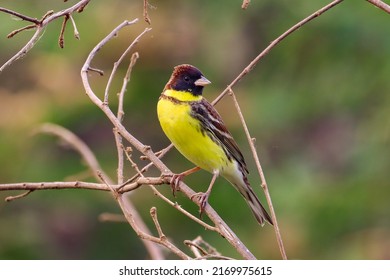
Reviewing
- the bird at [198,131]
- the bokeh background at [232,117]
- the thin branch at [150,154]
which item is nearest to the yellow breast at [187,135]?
the bird at [198,131]

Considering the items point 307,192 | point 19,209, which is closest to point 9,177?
point 19,209

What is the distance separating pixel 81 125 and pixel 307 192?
294cm

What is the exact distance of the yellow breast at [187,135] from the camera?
14.1ft

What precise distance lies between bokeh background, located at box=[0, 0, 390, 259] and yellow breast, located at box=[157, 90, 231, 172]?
141 inches

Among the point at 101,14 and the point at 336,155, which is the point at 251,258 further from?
the point at 336,155

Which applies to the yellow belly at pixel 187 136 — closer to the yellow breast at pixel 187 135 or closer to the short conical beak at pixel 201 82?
the yellow breast at pixel 187 135

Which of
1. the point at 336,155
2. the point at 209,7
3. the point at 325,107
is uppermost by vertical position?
the point at 209,7

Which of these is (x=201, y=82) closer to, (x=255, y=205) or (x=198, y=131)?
(x=198, y=131)

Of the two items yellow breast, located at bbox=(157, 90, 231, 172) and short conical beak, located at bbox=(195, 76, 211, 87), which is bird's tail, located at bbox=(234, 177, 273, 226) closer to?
yellow breast, located at bbox=(157, 90, 231, 172)

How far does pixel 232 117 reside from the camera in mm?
9266

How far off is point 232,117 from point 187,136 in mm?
4970

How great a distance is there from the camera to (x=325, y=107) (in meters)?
10.1
